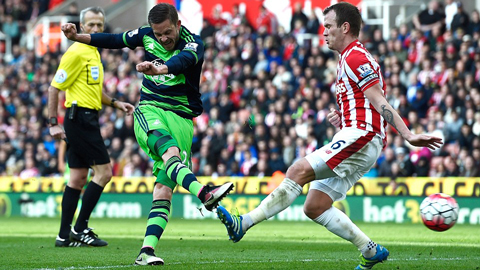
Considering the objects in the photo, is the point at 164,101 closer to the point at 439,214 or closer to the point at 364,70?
the point at 364,70

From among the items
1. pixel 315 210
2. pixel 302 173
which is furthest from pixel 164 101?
pixel 315 210

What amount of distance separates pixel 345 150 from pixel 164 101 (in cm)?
175

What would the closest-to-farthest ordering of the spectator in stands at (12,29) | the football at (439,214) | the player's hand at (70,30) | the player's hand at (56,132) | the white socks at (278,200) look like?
the white socks at (278,200) < the player's hand at (70,30) < the football at (439,214) < the player's hand at (56,132) < the spectator in stands at (12,29)

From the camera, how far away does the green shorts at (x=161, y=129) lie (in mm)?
7371

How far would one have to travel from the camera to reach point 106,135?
22328mm

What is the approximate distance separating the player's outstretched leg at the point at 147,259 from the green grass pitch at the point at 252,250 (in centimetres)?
10

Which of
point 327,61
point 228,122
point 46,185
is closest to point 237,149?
point 228,122

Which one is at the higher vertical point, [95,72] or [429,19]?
[429,19]

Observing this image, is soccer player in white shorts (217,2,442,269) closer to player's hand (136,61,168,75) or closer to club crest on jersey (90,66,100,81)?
player's hand (136,61,168,75)

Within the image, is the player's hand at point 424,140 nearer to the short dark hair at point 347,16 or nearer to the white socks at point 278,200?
the white socks at point 278,200

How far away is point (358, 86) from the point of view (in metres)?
6.89

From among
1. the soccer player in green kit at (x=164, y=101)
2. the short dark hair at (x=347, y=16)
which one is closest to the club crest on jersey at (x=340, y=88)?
the short dark hair at (x=347, y=16)

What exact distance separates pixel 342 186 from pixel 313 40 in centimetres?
1522

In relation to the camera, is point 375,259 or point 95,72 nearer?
point 375,259
